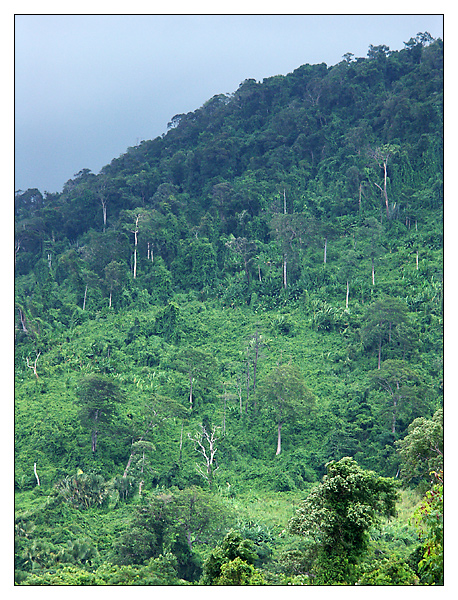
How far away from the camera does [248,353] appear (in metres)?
24.0

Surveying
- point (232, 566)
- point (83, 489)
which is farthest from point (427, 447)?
point (83, 489)

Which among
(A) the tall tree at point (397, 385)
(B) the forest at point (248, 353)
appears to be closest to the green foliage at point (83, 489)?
(B) the forest at point (248, 353)

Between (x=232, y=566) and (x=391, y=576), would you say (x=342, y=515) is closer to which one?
(x=391, y=576)

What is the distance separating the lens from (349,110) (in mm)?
41781

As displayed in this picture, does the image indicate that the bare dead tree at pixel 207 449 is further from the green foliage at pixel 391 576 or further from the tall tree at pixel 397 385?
the green foliage at pixel 391 576

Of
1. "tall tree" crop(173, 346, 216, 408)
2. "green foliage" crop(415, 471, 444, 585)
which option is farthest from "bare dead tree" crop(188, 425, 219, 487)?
"green foliage" crop(415, 471, 444, 585)

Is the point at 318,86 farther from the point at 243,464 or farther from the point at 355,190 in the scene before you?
the point at 243,464

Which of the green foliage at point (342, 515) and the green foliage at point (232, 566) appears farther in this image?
the green foliage at point (342, 515)

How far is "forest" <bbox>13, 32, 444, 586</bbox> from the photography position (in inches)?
522

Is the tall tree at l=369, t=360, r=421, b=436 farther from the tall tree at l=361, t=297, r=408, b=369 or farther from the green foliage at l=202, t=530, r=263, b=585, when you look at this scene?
the green foliage at l=202, t=530, r=263, b=585

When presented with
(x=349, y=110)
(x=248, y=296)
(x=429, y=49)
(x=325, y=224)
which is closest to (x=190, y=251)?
(x=248, y=296)

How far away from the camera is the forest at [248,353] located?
43.5 ft
